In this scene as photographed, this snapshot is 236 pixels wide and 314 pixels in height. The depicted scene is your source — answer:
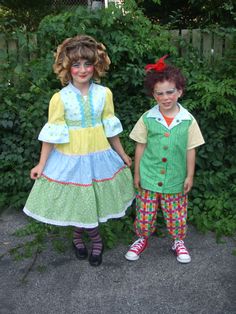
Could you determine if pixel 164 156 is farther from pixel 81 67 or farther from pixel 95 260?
pixel 95 260

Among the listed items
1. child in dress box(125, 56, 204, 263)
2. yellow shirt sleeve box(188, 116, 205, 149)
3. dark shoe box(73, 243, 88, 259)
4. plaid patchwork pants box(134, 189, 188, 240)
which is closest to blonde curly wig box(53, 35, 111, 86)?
child in dress box(125, 56, 204, 263)

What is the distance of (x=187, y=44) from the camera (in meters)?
4.37

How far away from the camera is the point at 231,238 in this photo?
11.6 feet

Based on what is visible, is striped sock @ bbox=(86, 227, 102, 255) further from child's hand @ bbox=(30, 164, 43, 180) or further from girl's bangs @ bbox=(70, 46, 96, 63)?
girl's bangs @ bbox=(70, 46, 96, 63)

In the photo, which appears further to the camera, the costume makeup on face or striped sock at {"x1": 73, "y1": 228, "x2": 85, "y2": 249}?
striped sock at {"x1": 73, "y1": 228, "x2": 85, "y2": 249}

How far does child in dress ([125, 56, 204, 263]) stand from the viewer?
2.83 metres

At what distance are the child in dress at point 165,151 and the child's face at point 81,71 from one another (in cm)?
38

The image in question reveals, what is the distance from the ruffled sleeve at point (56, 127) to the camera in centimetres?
277

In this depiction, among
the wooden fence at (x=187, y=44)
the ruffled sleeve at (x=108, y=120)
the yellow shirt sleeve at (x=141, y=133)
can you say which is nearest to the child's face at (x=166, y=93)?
the yellow shirt sleeve at (x=141, y=133)

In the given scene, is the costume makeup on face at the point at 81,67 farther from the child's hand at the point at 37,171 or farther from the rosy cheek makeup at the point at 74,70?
the child's hand at the point at 37,171

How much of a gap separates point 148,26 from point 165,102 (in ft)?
5.77

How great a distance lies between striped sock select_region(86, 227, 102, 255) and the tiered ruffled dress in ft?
0.80

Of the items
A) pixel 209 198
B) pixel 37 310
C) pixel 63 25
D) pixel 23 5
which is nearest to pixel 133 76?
pixel 63 25

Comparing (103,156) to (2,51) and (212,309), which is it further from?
(2,51)
